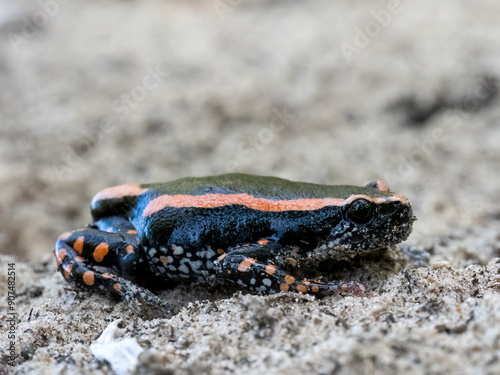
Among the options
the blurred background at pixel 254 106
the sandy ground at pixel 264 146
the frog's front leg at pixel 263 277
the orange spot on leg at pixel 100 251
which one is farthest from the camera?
the blurred background at pixel 254 106

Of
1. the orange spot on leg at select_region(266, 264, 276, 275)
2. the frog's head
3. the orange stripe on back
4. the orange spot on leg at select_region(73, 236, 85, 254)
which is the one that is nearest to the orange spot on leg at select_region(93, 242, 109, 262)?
the orange spot on leg at select_region(73, 236, 85, 254)

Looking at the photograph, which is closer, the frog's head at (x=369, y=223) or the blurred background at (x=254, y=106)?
the frog's head at (x=369, y=223)

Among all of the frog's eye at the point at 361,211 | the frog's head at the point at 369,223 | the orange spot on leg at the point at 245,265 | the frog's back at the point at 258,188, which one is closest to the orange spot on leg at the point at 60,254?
the frog's back at the point at 258,188

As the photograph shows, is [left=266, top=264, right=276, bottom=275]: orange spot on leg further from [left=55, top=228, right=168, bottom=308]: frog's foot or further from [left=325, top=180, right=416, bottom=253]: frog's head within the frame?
[left=55, top=228, right=168, bottom=308]: frog's foot

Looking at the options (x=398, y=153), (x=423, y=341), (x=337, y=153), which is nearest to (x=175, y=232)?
(x=423, y=341)

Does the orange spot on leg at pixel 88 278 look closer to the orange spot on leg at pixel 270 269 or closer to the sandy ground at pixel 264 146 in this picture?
the sandy ground at pixel 264 146

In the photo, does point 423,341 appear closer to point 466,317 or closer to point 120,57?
point 466,317

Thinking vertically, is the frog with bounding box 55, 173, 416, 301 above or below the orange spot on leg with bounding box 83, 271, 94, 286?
above
